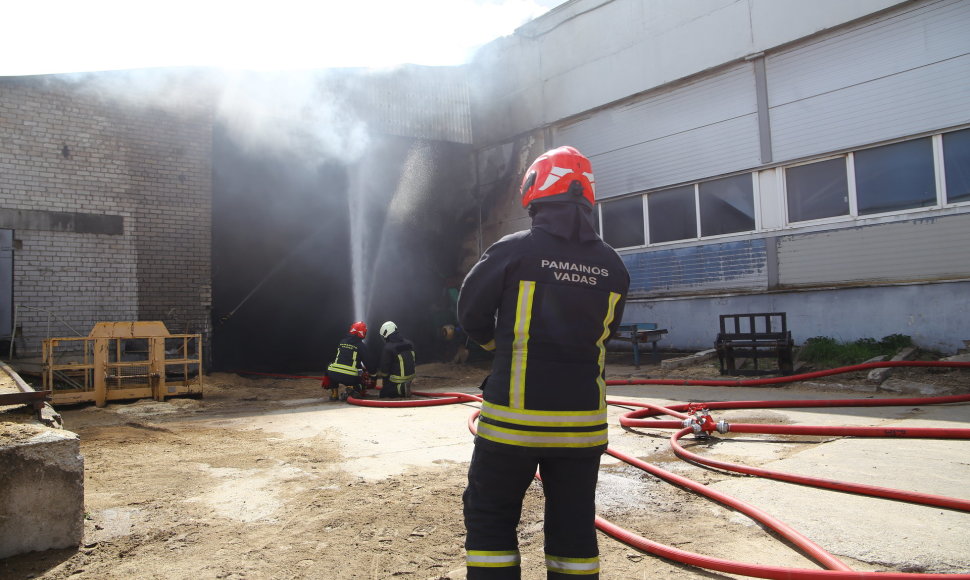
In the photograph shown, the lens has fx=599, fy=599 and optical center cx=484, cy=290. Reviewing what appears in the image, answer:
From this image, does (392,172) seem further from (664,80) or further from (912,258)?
(912,258)

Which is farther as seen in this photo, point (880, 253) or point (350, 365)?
point (880, 253)

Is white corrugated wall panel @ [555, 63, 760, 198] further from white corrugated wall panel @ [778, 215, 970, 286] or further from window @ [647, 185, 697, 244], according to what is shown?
white corrugated wall panel @ [778, 215, 970, 286]

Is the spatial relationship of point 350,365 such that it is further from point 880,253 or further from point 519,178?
point 880,253

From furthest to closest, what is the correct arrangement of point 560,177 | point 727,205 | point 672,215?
point 672,215
point 727,205
point 560,177

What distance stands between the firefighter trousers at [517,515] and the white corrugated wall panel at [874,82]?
29.8 feet

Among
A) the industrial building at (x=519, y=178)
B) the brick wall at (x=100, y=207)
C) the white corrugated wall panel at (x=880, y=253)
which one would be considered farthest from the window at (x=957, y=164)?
the brick wall at (x=100, y=207)

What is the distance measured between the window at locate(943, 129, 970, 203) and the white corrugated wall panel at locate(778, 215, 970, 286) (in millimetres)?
356

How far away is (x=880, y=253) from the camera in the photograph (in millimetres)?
8641

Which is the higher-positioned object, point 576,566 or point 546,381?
point 546,381

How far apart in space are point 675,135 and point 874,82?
3227 mm

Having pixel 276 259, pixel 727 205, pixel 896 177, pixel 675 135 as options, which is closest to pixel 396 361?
pixel 276 259

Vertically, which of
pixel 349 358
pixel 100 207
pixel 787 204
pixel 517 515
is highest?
pixel 100 207

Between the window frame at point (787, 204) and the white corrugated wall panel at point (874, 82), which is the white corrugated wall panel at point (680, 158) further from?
the white corrugated wall panel at point (874, 82)

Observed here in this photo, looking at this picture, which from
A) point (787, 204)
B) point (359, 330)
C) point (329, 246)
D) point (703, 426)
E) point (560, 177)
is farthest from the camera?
point (329, 246)
